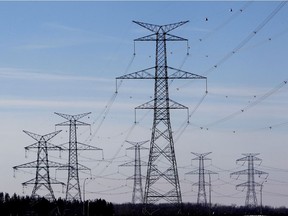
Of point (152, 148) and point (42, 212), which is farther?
point (42, 212)

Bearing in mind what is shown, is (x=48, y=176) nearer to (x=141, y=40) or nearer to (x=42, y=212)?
(x=141, y=40)

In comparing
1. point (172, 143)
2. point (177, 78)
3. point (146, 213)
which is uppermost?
point (177, 78)

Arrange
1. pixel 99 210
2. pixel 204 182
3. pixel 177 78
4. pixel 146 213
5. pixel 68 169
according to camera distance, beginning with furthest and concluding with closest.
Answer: pixel 99 210, pixel 204 182, pixel 68 169, pixel 146 213, pixel 177 78

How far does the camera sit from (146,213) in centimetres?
8956

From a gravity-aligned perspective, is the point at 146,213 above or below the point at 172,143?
below

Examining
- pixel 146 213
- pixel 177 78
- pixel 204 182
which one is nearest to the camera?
pixel 177 78

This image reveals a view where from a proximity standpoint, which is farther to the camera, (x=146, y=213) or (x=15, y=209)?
(x=15, y=209)

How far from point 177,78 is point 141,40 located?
540 centimetres

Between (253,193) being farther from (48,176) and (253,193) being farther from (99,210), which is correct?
(48,176)

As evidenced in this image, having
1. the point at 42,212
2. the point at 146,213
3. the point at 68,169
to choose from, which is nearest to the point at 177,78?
the point at 146,213

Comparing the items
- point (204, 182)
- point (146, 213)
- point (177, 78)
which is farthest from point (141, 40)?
point (204, 182)

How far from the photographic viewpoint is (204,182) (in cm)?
15525

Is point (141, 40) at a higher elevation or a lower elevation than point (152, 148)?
higher

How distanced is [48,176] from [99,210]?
60726 millimetres
